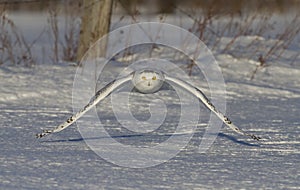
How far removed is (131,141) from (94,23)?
→ 11.3 ft

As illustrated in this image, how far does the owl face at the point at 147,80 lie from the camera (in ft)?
15.5

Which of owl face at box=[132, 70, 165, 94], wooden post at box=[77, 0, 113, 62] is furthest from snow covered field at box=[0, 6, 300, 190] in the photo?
wooden post at box=[77, 0, 113, 62]

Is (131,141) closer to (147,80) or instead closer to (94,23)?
(147,80)

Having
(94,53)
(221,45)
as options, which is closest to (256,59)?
(221,45)

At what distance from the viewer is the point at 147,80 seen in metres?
4.72

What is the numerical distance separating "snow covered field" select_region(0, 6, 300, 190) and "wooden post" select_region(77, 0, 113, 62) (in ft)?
1.87

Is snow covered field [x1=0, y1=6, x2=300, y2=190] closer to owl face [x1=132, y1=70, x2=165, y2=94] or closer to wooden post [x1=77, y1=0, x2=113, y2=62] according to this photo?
owl face [x1=132, y1=70, x2=165, y2=94]

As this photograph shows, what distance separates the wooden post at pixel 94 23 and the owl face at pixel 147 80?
3386mm

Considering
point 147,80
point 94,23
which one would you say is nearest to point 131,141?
point 147,80

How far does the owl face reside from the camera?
4.71 m

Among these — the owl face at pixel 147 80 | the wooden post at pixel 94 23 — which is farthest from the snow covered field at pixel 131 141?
the wooden post at pixel 94 23

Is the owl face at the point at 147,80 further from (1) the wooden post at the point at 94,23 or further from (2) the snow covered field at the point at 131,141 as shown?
(1) the wooden post at the point at 94,23

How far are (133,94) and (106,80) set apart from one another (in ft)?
2.29

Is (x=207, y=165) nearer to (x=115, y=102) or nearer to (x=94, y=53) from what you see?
(x=115, y=102)
